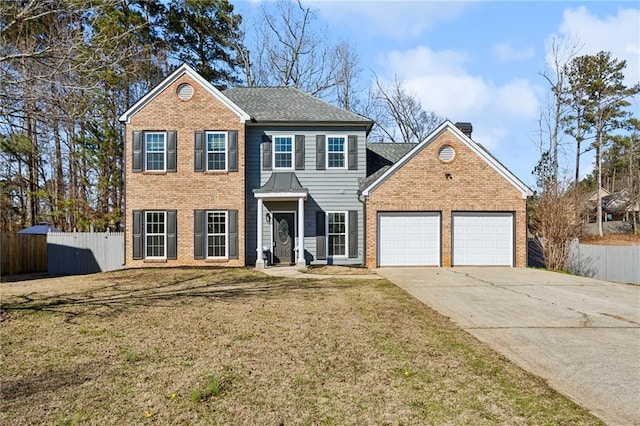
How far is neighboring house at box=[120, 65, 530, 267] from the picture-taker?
54.3 feet

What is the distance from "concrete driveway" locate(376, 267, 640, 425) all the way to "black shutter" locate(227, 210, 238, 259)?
19.8 ft

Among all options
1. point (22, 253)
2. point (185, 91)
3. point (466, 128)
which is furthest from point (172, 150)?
point (466, 128)

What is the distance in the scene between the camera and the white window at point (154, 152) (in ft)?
56.2

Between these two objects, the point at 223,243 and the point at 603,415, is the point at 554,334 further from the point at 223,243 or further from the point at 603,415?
the point at 223,243

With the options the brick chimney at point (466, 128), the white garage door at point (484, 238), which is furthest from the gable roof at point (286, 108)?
the white garage door at point (484, 238)

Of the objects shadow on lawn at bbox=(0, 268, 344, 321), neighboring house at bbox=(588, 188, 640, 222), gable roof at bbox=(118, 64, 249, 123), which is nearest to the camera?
shadow on lawn at bbox=(0, 268, 344, 321)

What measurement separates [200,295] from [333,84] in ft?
82.6

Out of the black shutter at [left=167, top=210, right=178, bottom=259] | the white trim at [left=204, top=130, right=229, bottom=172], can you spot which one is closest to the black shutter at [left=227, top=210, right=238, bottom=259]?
the white trim at [left=204, top=130, right=229, bottom=172]

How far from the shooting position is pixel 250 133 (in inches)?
699

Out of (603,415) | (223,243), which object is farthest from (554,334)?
(223,243)

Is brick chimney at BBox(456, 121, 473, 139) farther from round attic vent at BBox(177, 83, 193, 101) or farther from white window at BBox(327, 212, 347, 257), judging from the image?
round attic vent at BBox(177, 83, 193, 101)

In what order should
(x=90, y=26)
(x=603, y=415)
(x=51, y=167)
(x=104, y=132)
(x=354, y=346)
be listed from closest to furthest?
1. (x=603, y=415)
2. (x=354, y=346)
3. (x=90, y=26)
4. (x=104, y=132)
5. (x=51, y=167)

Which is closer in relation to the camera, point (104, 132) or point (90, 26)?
point (90, 26)

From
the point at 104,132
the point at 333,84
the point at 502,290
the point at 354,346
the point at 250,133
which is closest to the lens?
the point at 354,346
